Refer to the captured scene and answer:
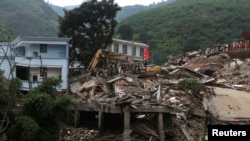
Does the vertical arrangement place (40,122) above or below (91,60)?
below

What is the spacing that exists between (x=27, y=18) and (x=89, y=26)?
38392mm

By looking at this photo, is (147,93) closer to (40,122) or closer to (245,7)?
(40,122)

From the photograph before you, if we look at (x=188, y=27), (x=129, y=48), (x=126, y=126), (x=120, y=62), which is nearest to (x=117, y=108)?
(x=126, y=126)

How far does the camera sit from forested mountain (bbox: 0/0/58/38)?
64.7 m

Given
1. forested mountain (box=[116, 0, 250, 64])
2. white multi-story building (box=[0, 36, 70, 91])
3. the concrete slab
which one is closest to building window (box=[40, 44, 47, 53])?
white multi-story building (box=[0, 36, 70, 91])

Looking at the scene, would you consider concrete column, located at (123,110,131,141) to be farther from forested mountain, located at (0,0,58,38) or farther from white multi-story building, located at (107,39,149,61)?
forested mountain, located at (0,0,58,38)

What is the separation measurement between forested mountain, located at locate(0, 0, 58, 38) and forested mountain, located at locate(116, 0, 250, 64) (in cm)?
1344

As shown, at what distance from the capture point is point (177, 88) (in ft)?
81.5

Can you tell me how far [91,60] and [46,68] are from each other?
13.0 ft

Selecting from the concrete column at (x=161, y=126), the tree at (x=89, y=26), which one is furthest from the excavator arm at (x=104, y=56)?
the concrete column at (x=161, y=126)

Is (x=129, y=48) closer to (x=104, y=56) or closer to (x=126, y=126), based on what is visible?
(x=104, y=56)

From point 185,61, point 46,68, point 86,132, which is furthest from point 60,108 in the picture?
point 185,61

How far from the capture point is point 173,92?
79.5 feet

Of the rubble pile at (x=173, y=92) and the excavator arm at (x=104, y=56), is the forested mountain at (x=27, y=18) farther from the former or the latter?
the rubble pile at (x=173, y=92)
